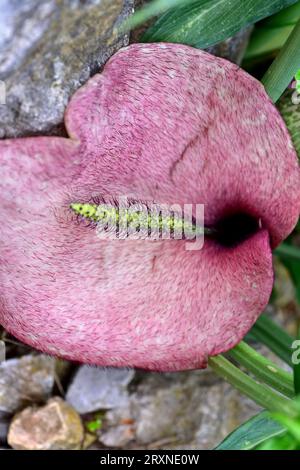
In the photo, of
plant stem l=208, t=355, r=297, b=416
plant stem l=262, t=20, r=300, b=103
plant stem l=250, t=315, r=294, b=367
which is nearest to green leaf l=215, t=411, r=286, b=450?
plant stem l=208, t=355, r=297, b=416

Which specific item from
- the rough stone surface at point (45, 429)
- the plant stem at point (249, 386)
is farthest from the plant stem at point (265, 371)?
the rough stone surface at point (45, 429)

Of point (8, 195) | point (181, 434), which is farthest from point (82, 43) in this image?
point (181, 434)

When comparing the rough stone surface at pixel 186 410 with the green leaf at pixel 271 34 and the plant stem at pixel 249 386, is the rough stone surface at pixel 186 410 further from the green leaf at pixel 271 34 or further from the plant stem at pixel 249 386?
the green leaf at pixel 271 34

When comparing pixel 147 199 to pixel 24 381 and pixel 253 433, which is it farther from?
pixel 24 381

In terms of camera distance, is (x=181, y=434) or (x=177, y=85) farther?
(x=181, y=434)

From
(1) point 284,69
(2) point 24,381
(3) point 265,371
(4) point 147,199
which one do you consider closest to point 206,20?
(1) point 284,69

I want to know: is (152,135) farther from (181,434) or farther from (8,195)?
(181,434)
